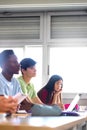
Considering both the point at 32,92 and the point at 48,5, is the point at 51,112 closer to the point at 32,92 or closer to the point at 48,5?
the point at 32,92

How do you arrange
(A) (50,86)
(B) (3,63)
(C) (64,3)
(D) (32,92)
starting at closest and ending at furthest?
(B) (3,63), (D) (32,92), (A) (50,86), (C) (64,3)

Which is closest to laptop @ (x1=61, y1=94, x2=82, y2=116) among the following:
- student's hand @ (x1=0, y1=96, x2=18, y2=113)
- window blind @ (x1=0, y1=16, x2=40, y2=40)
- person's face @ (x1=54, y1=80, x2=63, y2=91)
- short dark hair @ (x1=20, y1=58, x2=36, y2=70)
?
student's hand @ (x1=0, y1=96, x2=18, y2=113)

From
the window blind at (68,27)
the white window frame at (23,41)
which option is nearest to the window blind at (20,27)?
the white window frame at (23,41)

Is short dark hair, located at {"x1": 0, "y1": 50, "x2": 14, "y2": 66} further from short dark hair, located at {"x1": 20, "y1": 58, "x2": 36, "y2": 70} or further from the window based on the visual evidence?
the window

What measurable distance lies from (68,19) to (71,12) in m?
0.12

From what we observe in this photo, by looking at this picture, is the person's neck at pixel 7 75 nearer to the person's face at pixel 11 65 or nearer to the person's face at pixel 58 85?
the person's face at pixel 11 65

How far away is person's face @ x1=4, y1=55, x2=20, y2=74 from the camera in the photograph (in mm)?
2412

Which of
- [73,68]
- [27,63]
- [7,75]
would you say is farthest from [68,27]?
[7,75]

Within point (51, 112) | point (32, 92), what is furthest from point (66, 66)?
point (51, 112)

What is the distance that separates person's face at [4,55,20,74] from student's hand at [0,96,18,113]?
61cm

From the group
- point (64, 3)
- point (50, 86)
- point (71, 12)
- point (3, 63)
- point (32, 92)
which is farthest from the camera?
point (71, 12)

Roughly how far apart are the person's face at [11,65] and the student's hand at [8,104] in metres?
0.61

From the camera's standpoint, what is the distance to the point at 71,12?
4824mm

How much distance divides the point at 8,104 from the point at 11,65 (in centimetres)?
71
